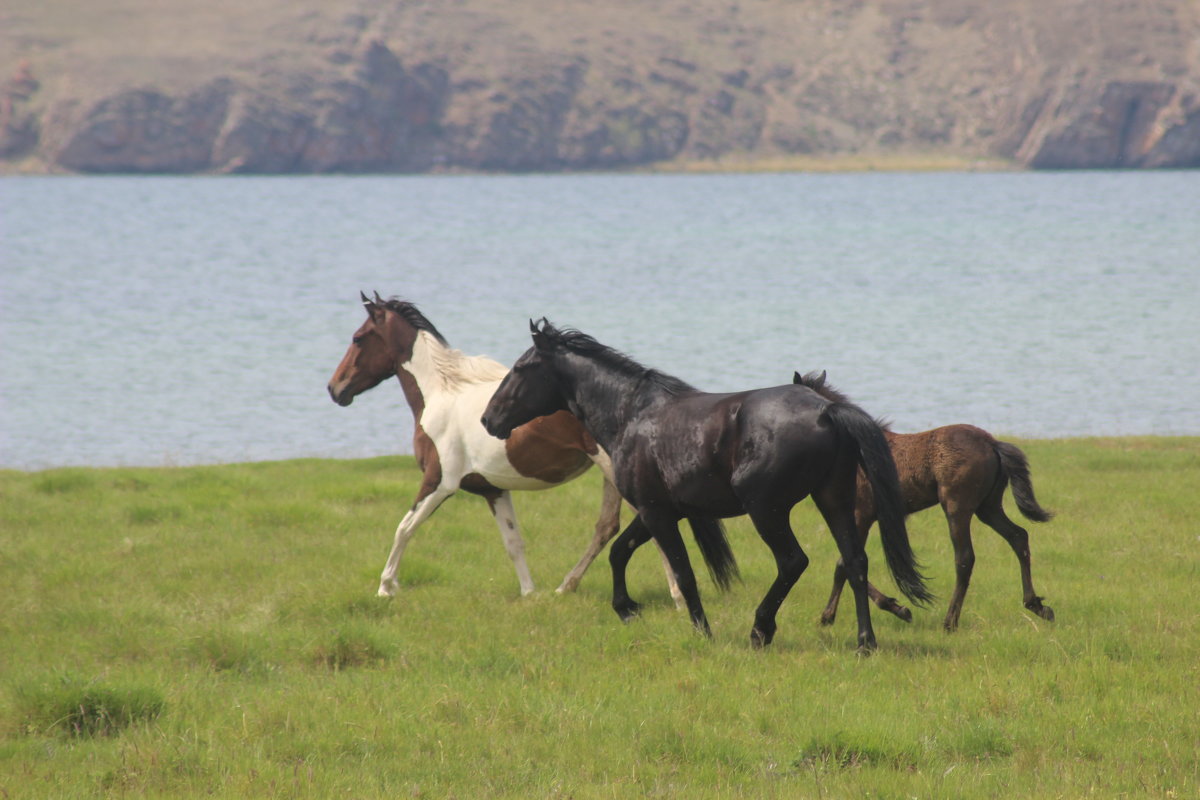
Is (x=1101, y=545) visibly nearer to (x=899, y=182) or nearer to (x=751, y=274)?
(x=751, y=274)

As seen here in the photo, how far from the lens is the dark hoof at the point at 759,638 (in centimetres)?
794

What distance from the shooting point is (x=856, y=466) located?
7.73 m

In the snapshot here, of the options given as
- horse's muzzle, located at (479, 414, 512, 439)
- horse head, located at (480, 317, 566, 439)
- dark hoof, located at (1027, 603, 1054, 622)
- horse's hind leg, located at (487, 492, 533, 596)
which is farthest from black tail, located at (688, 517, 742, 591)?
dark hoof, located at (1027, 603, 1054, 622)

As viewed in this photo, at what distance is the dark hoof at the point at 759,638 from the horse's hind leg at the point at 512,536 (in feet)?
7.71

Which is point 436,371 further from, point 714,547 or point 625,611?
point 714,547

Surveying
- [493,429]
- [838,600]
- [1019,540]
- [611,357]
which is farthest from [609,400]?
[1019,540]

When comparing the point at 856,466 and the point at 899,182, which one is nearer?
the point at 856,466

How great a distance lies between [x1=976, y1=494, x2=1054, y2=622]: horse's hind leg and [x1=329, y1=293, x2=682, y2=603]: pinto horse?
2.36 m

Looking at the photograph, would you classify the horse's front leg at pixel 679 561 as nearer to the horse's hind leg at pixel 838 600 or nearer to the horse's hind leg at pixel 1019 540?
the horse's hind leg at pixel 838 600

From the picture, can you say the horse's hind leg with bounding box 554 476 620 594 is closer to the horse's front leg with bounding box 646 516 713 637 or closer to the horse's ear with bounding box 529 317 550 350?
the horse's ear with bounding box 529 317 550 350

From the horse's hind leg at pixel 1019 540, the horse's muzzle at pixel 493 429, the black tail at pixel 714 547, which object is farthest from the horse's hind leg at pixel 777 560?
the horse's muzzle at pixel 493 429

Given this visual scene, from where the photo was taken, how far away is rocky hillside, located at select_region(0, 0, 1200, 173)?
524 ft

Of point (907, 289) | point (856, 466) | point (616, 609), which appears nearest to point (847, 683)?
point (856, 466)

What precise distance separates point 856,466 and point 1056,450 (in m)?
8.74
